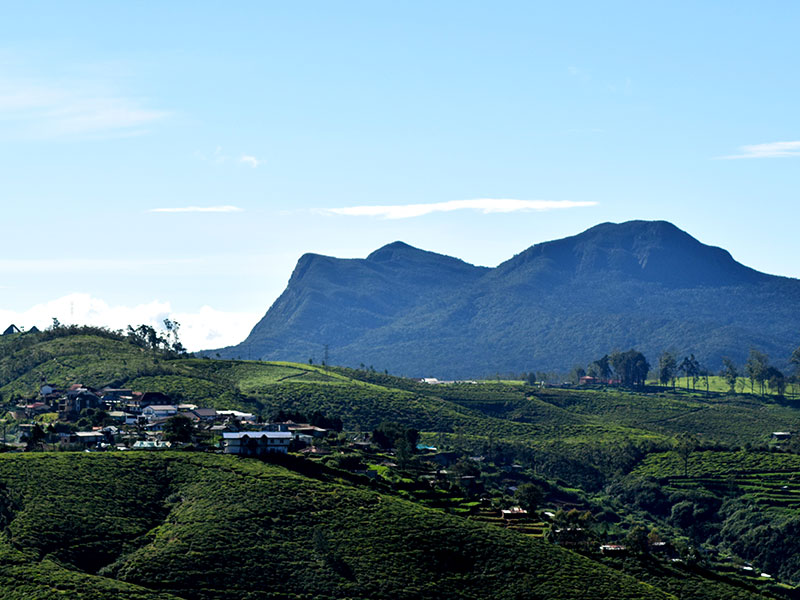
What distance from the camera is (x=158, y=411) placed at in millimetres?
175875

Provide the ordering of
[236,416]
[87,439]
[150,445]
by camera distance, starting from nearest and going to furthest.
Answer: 1. [150,445]
2. [87,439]
3. [236,416]

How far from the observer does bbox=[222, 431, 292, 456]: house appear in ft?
435

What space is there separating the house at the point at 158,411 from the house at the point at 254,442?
3768 cm

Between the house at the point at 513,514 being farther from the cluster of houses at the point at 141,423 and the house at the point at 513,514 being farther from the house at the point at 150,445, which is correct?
the house at the point at 150,445

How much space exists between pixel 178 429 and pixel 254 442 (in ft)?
48.4

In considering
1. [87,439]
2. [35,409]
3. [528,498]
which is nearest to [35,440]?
[87,439]

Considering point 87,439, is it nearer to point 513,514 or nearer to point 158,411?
point 158,411

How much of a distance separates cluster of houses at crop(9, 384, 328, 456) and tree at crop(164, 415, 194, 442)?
1.33 metres

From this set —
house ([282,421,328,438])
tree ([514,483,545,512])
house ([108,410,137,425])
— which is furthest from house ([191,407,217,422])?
tree ([514,483,545,512])

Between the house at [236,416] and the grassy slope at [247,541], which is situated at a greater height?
the house at [236,416]

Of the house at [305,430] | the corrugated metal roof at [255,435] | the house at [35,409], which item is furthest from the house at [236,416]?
the corrugated metal roof at [255,435]

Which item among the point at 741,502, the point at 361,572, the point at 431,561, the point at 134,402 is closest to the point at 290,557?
the point at 361,572

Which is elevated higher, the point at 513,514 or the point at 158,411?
the point at 158,411

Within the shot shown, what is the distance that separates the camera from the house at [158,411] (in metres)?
172
